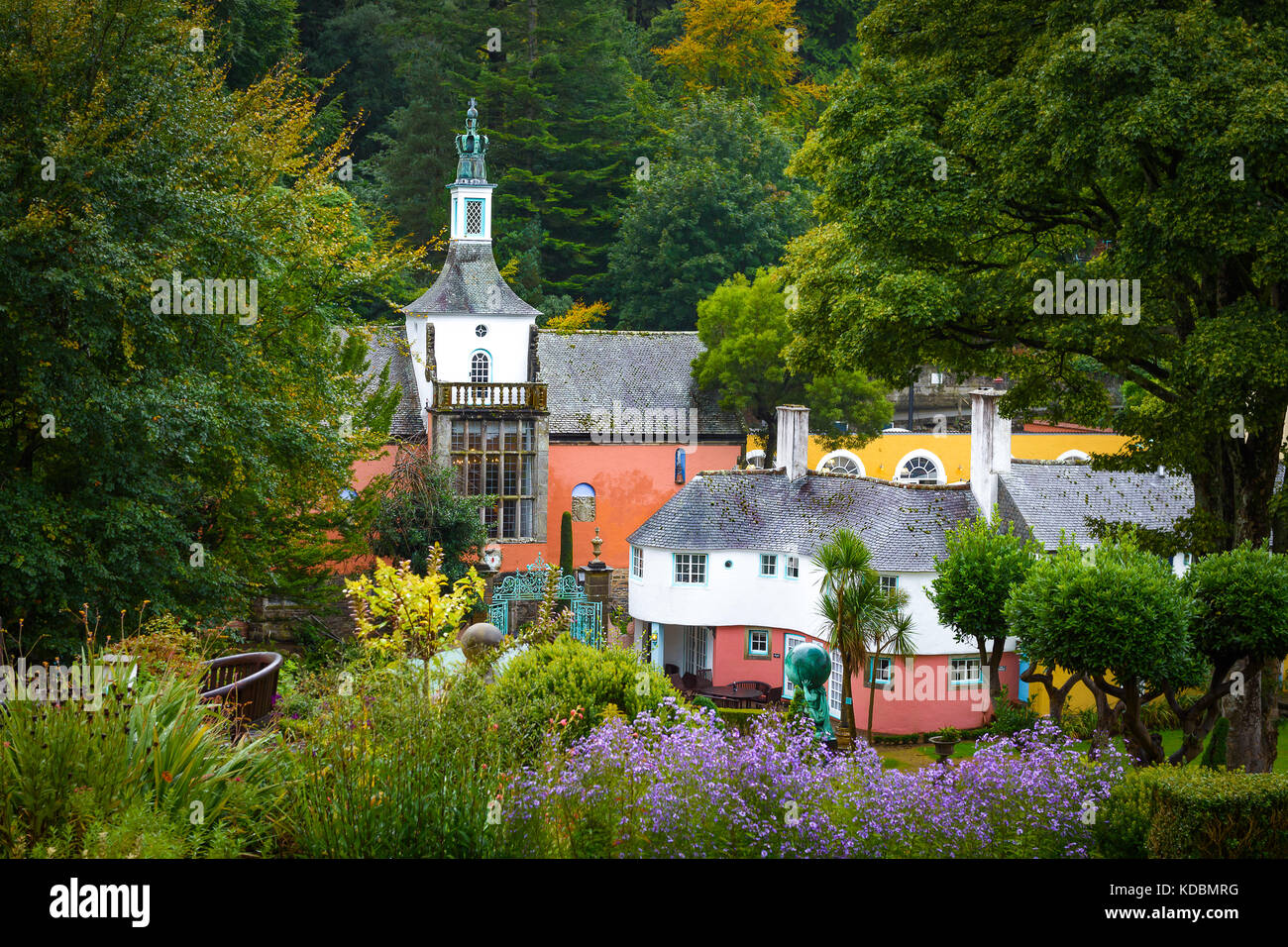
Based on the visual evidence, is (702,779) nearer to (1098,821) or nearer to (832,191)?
(1098,821)

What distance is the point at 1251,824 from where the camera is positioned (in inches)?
347

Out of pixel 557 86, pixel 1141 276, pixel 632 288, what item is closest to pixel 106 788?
pixel 1141 276

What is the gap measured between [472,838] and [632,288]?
1619 inches

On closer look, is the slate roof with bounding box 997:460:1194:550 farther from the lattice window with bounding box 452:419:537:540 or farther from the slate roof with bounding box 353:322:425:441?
the slate roof with bounding box 353:322:425:441

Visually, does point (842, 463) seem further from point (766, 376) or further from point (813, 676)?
point (813, 676)

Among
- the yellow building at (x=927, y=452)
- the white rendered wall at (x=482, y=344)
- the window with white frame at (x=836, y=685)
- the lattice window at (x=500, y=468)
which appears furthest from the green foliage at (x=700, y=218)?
the window with white frame at (x=836, y=685)

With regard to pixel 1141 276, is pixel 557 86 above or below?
above

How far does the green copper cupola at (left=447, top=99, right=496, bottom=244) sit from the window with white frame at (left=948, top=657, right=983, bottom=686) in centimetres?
2028

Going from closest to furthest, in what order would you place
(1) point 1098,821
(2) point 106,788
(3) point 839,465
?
(2) point 106,788 < (1) point 1098,821 < (3) point 839,465

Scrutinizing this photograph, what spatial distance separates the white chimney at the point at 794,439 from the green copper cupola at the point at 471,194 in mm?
13287

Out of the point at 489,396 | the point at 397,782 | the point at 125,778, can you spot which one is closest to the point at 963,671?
the point at 489,396

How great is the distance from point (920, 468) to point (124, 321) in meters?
28.2

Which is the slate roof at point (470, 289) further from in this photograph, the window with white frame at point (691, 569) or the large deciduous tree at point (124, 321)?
the large deciduous tree at point (124, 321)

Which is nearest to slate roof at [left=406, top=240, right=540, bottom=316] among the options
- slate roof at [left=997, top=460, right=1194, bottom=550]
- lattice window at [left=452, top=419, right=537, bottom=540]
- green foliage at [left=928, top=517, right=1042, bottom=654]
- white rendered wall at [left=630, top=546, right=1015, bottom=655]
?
lattice window at [left=452, top=419, right=537, bottom=540]
